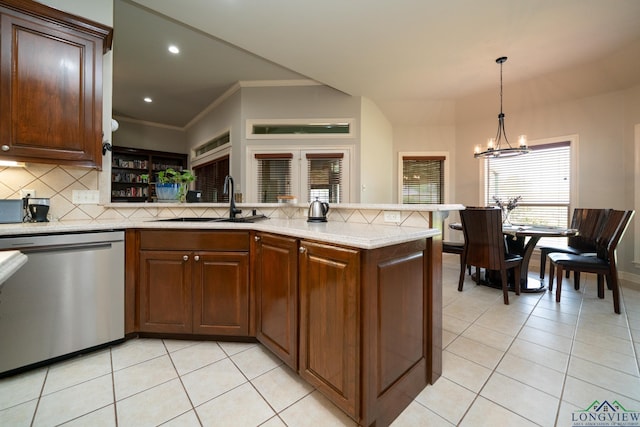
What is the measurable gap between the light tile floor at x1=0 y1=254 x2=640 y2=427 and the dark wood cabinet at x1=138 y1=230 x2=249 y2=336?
189 mm

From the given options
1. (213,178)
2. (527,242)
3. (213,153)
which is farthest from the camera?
(213,178)

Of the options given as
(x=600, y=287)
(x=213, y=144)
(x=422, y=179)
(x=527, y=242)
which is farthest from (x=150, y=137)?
(x=600, y=287)

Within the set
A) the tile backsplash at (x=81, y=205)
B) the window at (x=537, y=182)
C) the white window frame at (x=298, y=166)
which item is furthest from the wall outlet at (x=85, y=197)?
the window at (x=537, y=182)

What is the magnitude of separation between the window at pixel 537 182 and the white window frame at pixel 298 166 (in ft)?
8.79

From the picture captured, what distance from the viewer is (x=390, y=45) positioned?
3.08 meters

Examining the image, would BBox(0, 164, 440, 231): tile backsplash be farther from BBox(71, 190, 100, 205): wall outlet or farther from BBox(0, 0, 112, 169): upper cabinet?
BBox(0, 0, 112, 169): upper cabinet

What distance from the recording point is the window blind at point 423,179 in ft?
17.6

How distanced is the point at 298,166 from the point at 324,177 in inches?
19.9

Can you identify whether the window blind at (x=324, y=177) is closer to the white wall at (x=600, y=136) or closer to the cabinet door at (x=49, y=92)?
the cabinet door at (x=49, y=92)

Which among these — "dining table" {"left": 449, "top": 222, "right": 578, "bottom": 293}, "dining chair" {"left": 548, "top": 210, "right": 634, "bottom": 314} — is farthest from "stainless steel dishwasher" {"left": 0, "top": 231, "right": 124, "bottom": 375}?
"dining chair" {"left": 548, "top": 210, "right": 634, "bottom": 314}

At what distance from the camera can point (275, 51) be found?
10.8ft

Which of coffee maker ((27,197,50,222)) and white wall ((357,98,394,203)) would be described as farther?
white wall ((357,98,394,203))

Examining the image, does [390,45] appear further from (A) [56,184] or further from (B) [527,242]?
(A) [56,184]

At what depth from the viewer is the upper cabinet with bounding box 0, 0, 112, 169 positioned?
1.63 metres
